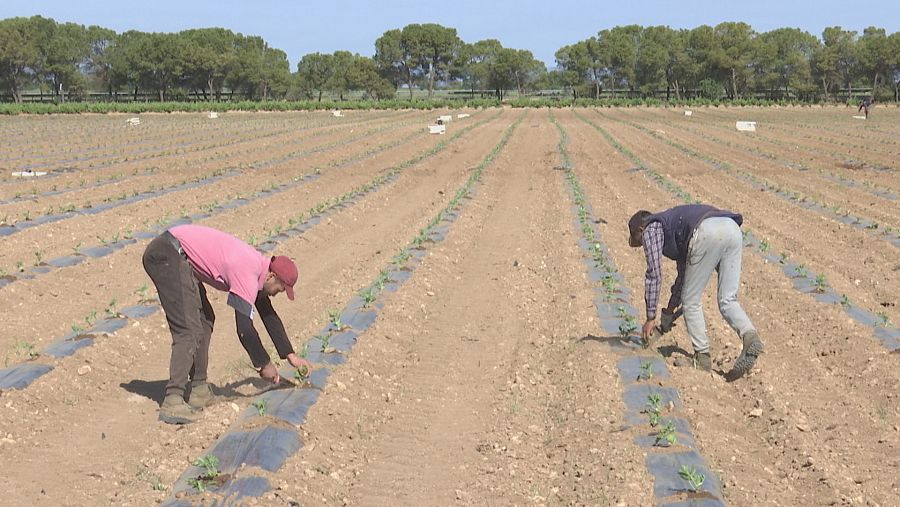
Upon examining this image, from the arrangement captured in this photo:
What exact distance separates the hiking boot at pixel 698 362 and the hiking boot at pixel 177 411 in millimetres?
3816

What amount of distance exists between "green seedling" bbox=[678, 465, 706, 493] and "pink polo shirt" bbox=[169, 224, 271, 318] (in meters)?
2.76

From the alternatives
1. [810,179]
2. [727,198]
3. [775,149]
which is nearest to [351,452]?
[727,198]

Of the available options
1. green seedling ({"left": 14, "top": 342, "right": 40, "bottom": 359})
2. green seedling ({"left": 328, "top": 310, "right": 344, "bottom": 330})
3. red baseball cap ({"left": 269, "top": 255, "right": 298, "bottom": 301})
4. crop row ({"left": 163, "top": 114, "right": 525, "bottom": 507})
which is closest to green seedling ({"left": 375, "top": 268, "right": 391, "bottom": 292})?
crop row ({"left": 163, "top": 114, "right": 525, "bottom": 507})

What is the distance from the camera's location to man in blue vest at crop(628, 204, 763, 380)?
6.93m

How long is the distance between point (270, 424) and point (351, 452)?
1.84 feet

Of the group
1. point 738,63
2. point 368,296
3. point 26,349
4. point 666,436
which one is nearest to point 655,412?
point 666,436

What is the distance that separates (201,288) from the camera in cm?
650

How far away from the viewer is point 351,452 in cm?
615

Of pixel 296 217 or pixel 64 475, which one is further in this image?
pixel 296 217

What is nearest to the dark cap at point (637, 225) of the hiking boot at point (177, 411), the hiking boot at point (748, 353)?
the hiking boot at point (748, 353)

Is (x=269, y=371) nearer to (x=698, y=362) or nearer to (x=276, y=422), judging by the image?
(x=276, y=422)

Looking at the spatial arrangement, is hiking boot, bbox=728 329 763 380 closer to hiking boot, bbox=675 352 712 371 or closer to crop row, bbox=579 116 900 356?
hiking boot, bbox=675 352 712 371

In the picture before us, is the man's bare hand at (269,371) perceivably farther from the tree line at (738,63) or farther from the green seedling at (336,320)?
the tree line at (738,63)

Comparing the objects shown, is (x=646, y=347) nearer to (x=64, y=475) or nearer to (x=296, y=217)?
(x=64, y=475)
